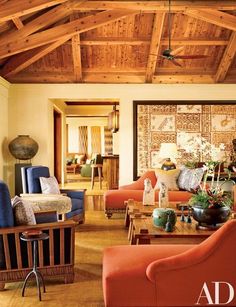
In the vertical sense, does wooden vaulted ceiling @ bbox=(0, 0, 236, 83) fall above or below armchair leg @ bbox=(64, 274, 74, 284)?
above

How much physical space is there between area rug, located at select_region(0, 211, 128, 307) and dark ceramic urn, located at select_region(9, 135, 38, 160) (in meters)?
3.26

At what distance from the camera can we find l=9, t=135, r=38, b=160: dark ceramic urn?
327 inches

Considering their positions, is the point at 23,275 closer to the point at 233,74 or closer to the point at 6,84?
the point at 6,84

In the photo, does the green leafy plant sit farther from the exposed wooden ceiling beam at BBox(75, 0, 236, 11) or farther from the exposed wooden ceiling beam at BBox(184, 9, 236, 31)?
the exposed wooden ceiling beam at BBox(184, 9, 236, 31)

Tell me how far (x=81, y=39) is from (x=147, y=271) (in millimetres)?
6095

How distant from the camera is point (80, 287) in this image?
3.64 metres

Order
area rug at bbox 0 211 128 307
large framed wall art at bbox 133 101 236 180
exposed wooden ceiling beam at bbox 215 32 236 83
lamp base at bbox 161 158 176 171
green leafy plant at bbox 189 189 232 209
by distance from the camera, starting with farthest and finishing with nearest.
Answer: large framed wall art at bbox 133 101 236 180 → lamp base at bbox 161 158 176 171 → exposed wooden ceiling beam at bbox 215 32 236 83 → green leafy plant at bbox 189 189 232 209 → area rug at bbox 0 211 128 307

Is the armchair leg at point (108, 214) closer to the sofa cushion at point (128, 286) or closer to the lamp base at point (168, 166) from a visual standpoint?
the lamp base at point (168, 166)

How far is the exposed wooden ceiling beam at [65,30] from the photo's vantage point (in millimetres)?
6762

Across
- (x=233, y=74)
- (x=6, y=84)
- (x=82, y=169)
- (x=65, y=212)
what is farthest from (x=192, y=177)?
(x=82, y=169)

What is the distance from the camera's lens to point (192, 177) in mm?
7004

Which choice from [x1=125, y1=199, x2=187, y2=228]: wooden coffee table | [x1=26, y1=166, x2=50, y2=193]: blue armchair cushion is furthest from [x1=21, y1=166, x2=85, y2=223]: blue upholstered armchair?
[x1=125, y1=199, x2=187, y2=228]: wooden coffee table

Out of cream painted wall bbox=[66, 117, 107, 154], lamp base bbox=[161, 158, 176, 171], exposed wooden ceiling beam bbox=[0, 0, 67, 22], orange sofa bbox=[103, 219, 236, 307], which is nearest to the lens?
→ orange sofa bbox=[103, 219, 236, 307]

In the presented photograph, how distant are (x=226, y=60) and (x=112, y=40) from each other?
2.41 m
